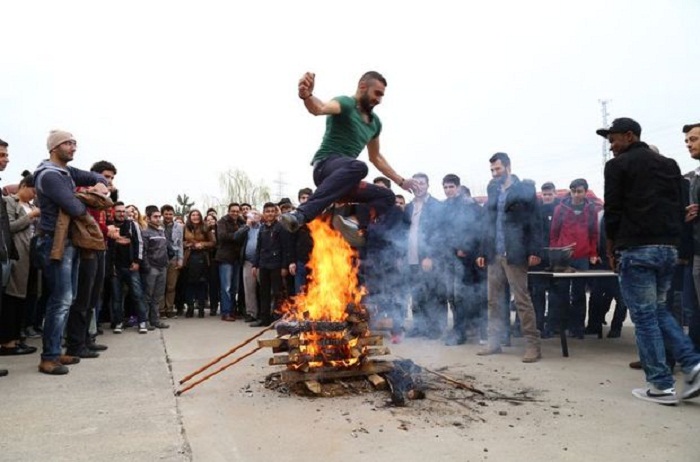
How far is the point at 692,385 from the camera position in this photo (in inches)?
168

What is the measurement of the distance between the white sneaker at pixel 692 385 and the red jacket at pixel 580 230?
12.0 feet

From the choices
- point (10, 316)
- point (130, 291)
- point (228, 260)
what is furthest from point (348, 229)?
point (228, 260)

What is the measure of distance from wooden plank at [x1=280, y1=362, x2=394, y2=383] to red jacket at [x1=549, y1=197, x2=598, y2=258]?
4.25 meters

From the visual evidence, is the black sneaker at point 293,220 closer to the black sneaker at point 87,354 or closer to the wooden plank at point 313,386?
the wooden plank at point 313,386

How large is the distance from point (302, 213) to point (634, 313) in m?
2.95

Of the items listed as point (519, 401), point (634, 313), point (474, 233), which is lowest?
point (519, 401)

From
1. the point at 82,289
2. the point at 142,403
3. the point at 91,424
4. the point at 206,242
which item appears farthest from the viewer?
the point at 206,242

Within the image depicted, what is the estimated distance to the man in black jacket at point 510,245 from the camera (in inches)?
245

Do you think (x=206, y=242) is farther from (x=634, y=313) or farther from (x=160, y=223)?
(x=634, y=313)

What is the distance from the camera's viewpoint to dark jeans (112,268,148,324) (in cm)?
866

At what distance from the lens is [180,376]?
5.25m

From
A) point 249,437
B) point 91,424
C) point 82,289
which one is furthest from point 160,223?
point 249,437

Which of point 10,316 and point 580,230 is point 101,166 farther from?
point 580,230

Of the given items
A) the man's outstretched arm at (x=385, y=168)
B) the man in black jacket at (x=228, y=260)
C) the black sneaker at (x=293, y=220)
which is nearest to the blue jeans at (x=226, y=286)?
the man in black jacket at (x=228, y=260)
